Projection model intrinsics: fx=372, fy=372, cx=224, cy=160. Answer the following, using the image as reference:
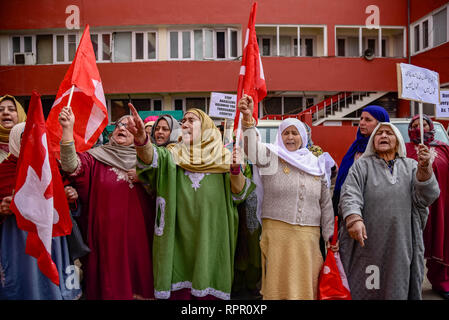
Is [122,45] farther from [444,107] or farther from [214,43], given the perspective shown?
[444,107]

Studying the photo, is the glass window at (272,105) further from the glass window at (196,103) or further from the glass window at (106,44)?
the glass window at (106,44)

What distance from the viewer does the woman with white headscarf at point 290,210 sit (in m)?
2.83

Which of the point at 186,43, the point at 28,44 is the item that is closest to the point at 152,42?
the point at 186,43

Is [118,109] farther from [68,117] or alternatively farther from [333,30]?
[68,117]

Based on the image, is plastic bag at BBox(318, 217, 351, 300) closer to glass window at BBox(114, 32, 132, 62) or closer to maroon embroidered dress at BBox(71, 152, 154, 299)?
maroon embroidered dress at BBox(71, 152, 154, 299)

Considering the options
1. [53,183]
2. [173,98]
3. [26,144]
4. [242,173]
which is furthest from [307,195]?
[173,98]

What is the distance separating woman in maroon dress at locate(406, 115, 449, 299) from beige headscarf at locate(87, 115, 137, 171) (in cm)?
281

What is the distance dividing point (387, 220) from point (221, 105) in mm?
5208

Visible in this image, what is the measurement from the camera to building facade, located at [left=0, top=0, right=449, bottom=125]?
45.4 ft

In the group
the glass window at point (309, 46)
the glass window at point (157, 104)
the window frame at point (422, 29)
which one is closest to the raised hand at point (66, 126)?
the glass window at point (157, 104)

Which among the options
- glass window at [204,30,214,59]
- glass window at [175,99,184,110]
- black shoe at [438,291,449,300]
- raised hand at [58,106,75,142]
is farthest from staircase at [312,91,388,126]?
raised hand at [58,106,75,142]

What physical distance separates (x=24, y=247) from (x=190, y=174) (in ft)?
4.30

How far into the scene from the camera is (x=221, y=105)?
7.62m

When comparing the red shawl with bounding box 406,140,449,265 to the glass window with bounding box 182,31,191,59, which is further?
the glass window with bounding box 182,31,191,59
